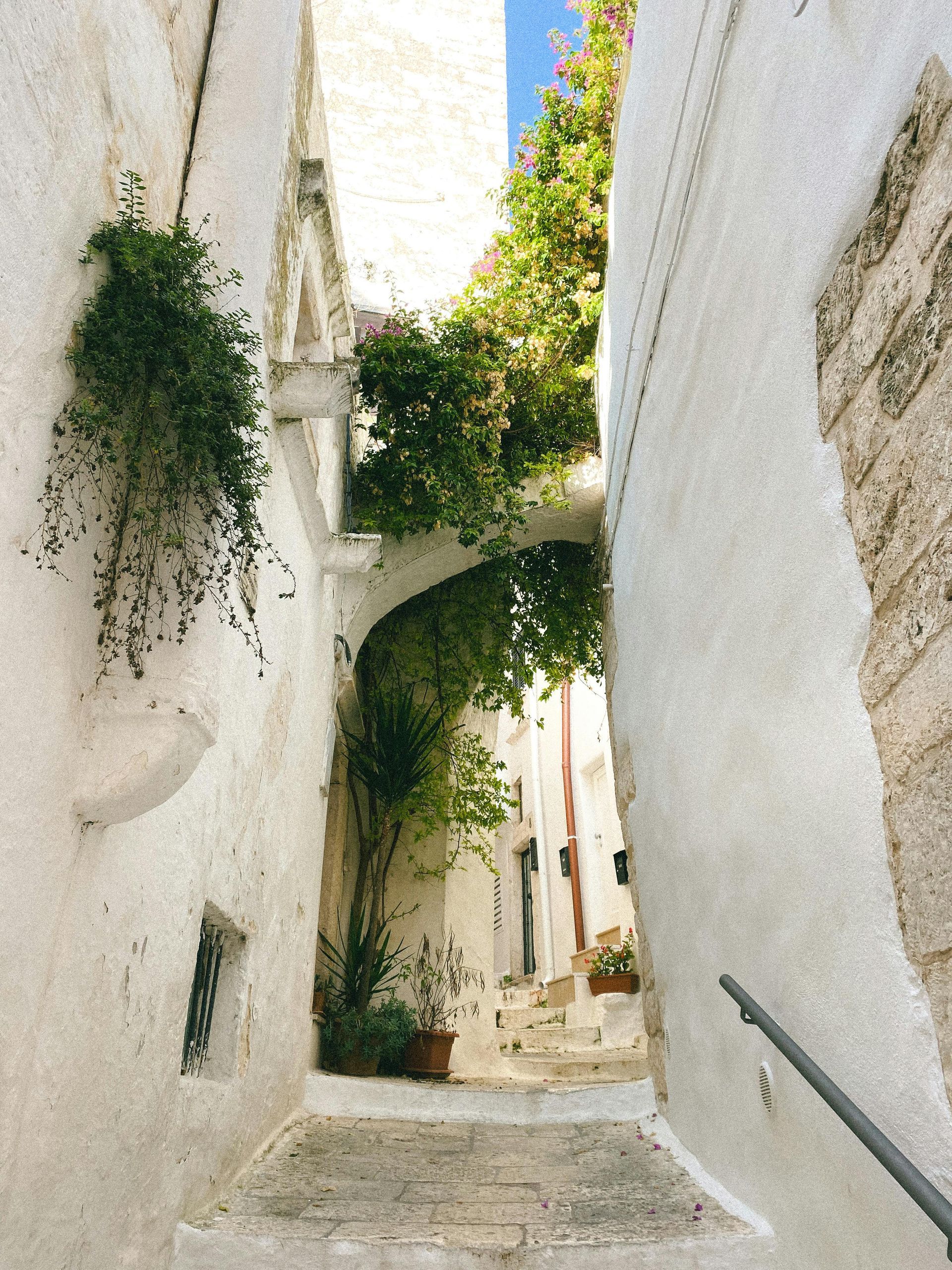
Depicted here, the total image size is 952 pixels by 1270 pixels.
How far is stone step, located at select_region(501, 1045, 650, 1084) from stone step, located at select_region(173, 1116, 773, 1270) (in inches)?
77.9

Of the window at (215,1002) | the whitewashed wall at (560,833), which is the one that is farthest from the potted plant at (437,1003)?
the whitewashed wall at (560,833)

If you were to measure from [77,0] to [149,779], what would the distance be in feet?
5.25

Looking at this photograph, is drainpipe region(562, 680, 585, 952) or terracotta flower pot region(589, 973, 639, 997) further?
drainpipe region(562, 680, 585, 952)

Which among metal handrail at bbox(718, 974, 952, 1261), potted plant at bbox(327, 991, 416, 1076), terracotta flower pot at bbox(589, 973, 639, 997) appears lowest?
metal handrail at bbox(718, 974, 952, 1261)

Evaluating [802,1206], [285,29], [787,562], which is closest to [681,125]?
[285,29]

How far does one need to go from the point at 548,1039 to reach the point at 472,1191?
5020mm

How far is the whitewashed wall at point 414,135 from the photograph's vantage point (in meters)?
7.23

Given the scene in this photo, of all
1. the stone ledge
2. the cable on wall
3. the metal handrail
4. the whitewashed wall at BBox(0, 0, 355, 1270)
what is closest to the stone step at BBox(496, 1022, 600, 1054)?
the whitewashed wall at BBox(0, 0, 355, 1270)

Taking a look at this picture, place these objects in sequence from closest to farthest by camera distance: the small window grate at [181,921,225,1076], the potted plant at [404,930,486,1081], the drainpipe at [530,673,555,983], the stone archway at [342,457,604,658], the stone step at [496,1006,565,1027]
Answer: the small window grate at [181,921,225,1076] → the potted plant at [404,930,486,1081] → the stone archway at [342,457,604,658] → the stone step at [496,1006,565,1027] → the drainpipe at [530,673,555,983]

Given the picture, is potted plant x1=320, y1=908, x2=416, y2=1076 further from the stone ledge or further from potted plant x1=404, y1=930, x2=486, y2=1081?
the stone ledge

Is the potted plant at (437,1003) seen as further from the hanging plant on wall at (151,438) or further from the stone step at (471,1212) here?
the hanging plant on wall at (151,438)

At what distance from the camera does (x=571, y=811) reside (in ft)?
34.2

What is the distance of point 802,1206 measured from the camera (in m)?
1.98

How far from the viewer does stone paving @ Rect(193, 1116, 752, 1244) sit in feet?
7.67
